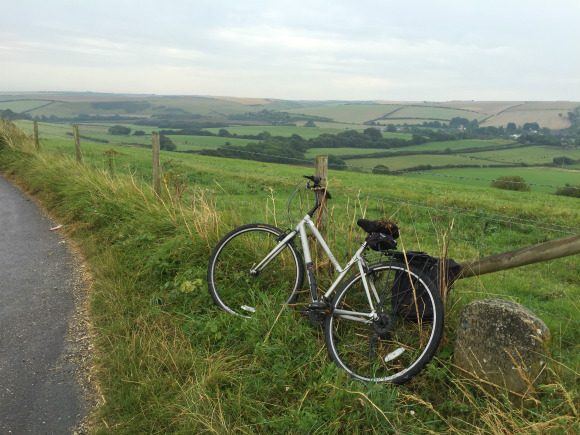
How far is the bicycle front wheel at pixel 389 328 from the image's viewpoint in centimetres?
362

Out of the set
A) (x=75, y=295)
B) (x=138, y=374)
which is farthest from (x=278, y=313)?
(x=75, y=295)

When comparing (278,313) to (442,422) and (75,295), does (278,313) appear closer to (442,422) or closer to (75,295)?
(442,422)

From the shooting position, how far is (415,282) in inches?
151

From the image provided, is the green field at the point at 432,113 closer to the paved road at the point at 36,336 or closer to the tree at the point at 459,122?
the tree at the point at 459,122

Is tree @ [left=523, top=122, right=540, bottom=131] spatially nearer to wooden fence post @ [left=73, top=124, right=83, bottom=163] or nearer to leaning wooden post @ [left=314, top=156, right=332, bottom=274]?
wooden fence post @ [left=73, top=124, right=83, bottom=163]

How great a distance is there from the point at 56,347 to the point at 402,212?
10742mm

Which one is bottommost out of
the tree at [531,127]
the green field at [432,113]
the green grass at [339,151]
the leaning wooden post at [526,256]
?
the green grass at [339,151]

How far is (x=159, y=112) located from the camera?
112m

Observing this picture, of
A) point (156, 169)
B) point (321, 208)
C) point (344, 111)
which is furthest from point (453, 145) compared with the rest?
point (344, 111)

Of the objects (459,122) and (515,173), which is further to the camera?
(459,122)

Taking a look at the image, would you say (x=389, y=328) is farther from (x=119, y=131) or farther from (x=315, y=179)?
(x=119, y=131)

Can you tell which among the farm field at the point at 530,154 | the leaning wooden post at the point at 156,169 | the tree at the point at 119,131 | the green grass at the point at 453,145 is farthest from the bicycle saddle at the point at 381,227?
the tree at the point at 119,131

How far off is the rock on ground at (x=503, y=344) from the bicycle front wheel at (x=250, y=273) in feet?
5.76

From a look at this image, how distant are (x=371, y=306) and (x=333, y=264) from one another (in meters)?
0.70
